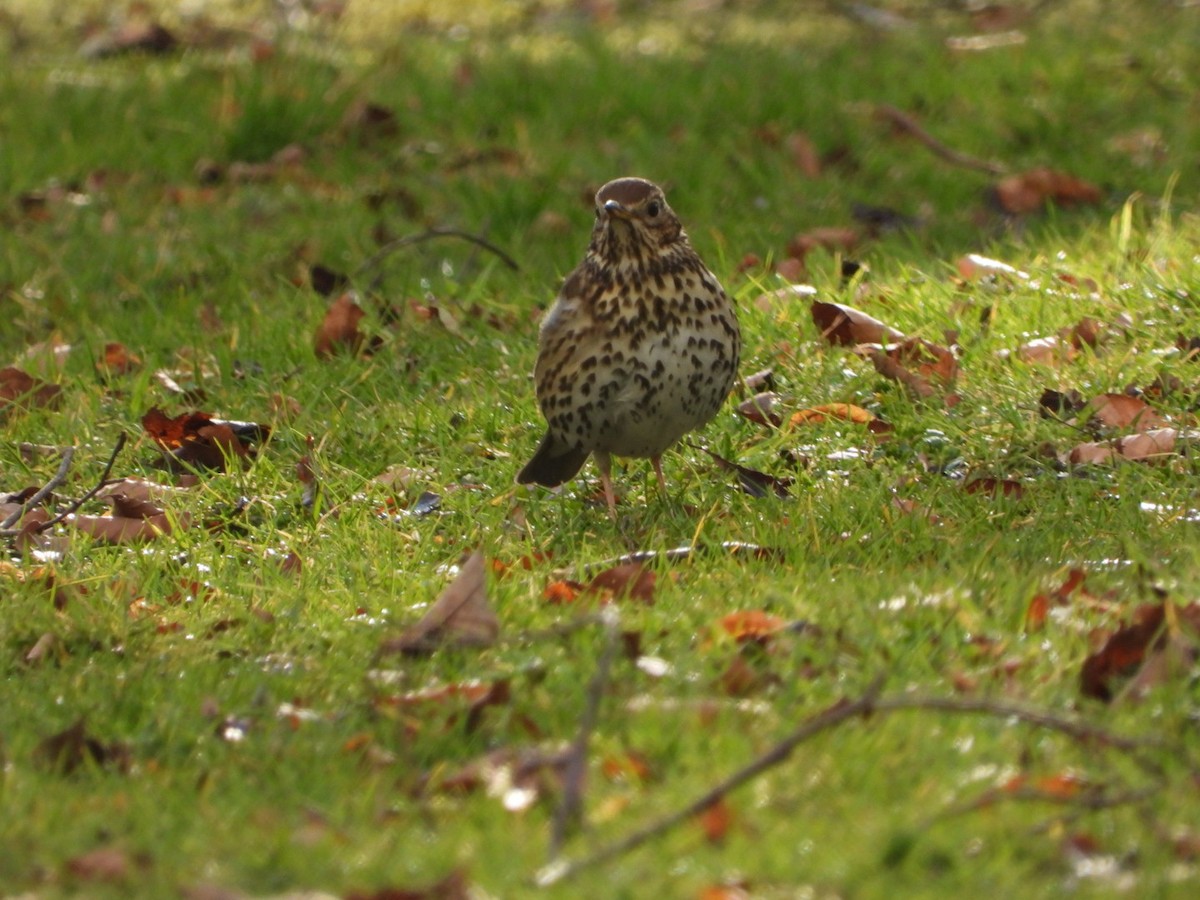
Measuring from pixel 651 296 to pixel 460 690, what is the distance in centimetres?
146

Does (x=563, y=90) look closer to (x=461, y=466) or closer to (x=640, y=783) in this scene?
(x=461, y=466)

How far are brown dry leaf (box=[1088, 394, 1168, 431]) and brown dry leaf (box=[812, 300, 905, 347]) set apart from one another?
2.41 feet

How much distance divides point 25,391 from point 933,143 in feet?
13.0

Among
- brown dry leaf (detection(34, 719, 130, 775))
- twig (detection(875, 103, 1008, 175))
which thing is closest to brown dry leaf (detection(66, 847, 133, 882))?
brown dry leaf (detection(34, 719, 130, 775))

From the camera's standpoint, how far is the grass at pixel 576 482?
9.70 feet

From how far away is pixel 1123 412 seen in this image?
496 centimetres

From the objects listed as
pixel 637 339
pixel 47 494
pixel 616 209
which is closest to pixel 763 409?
pixel 637 339

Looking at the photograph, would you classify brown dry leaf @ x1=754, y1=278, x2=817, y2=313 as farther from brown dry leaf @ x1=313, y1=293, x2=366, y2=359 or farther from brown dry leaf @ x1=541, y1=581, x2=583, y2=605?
brown dry leaf @ x1=541, y1=581, x2=583, y2=605

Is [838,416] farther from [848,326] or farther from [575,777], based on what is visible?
[575,777]

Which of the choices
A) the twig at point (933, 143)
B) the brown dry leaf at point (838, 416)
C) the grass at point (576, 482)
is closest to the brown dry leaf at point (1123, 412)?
the grass at point (576, 482)

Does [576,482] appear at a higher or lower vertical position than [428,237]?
lower

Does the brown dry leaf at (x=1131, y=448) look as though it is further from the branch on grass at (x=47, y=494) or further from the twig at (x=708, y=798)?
the branch on grass at (x=47, y=494)

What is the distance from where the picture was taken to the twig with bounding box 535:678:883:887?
278cm

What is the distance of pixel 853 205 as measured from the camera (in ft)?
24.7
